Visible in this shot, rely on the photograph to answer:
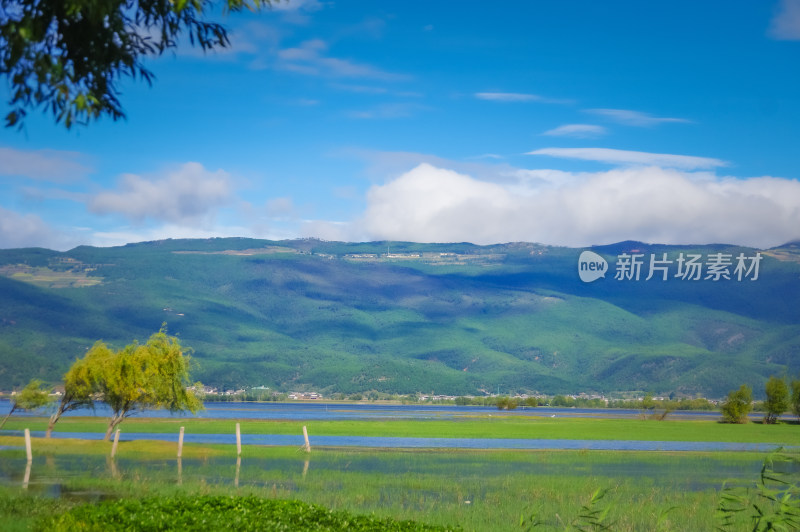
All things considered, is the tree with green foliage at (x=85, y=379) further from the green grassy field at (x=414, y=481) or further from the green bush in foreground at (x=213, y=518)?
the green bush in foreground at (x=213, y=518)

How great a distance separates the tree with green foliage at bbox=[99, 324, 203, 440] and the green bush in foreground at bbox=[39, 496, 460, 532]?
104 ft

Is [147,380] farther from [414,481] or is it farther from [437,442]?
[437,442]

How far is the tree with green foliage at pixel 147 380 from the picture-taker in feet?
160

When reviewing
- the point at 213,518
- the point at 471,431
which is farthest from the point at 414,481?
the point at 471,431

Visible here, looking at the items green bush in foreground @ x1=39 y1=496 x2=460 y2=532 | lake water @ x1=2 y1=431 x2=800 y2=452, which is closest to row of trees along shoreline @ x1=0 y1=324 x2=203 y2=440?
lake water @ x1=2 y1=431 x2=800 y2=452

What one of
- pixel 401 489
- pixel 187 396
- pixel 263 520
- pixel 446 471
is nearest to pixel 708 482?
pixel 446 471

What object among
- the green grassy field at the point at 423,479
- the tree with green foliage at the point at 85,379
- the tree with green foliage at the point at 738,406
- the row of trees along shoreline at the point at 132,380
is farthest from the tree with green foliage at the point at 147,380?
the tree with green foliage at the point at 738,406

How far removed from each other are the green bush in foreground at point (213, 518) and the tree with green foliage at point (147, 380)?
104 ft

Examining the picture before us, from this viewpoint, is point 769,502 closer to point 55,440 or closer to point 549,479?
point 549,479

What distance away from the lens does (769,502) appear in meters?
30.1

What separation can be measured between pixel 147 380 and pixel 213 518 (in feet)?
113

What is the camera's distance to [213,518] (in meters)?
16.5

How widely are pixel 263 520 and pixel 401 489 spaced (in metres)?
16.2

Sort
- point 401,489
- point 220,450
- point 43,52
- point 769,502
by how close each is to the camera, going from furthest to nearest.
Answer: point 220,450 < point 401,489 < point 769,502 < point 43,52
